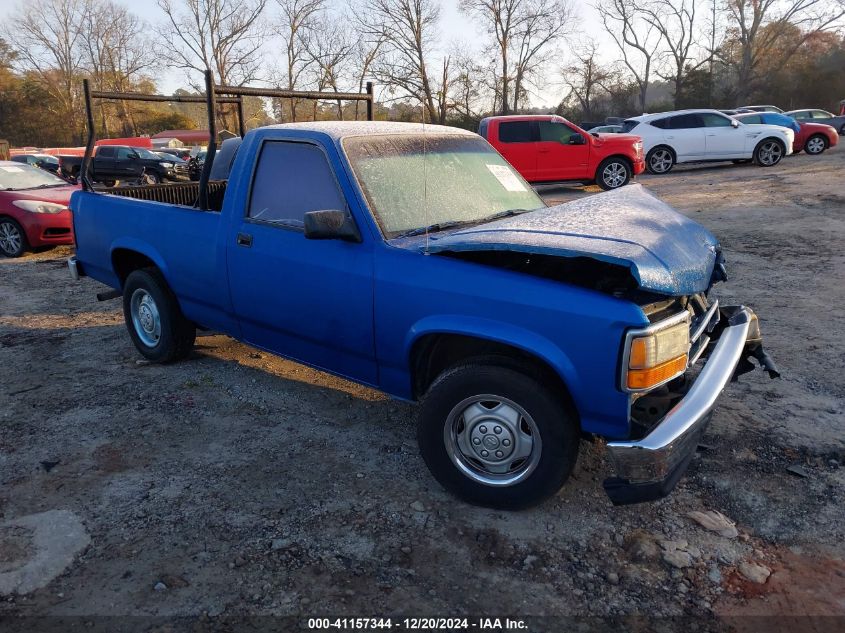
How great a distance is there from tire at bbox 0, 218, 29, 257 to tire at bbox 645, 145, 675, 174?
1576 cm

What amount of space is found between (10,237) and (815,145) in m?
23.3

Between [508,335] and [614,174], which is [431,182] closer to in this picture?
[508,335]

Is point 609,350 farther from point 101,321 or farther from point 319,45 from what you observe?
point 319,45

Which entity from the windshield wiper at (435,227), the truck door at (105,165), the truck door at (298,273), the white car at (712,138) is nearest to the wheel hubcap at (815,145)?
the white car at (712,138)

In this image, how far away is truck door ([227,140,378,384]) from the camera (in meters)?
3.46

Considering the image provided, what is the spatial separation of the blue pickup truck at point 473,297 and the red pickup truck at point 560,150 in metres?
11.7

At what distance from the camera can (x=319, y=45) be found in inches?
1750

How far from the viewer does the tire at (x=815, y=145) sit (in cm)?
2191

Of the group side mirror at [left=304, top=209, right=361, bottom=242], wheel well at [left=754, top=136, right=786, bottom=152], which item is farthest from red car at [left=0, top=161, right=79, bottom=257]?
wheel well at [left=754, top=136, right=786, bottom=152]

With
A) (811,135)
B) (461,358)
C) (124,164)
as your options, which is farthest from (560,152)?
(124,164)

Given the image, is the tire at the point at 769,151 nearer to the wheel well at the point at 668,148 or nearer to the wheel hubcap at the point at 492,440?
the wheel well at the point at 668,148

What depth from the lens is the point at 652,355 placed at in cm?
265

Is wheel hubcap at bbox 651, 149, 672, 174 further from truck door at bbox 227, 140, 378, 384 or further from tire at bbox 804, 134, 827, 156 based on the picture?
truck door at bbox 227, 140, 378, 384

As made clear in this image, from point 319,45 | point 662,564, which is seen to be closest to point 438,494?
point 662,564
